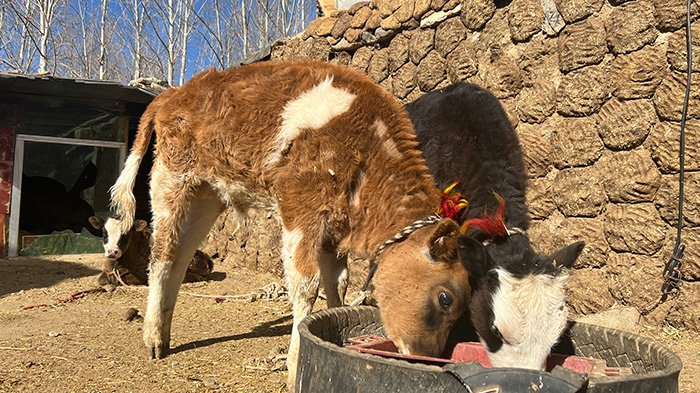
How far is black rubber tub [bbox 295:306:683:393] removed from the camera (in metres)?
1.23

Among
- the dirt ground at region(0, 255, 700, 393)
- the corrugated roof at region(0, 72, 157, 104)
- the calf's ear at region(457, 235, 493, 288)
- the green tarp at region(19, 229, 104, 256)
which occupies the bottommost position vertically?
the dirt ground at region(0, 255, 700, 393)

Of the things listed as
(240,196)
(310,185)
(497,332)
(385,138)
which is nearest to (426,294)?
(497,332)

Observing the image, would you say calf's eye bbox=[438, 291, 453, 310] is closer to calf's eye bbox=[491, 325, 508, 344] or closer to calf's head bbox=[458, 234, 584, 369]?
calf's head bbox=[458, 234, 584, 369]

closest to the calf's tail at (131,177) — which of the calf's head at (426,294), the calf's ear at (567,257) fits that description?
the calf's head at (426,294)

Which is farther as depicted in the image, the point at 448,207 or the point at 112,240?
the point at 112,240

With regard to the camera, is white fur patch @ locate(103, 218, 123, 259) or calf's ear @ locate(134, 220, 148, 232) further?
calf's ear @ locate(134, 220, 148, 232)

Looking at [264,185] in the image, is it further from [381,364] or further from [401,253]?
[381,364]

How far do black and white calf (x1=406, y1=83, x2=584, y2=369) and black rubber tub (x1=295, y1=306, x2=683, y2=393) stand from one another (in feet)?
0.98

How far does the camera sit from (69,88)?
27.6 ft

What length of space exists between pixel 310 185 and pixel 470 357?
1316 mm

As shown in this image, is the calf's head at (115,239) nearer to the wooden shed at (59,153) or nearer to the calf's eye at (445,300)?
the wooden shed at (59,153)

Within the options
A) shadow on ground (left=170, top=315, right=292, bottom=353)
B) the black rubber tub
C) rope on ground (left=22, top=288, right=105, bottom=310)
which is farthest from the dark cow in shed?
the black rubber tub

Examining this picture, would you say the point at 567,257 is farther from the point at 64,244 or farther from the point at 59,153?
the point at 59,153

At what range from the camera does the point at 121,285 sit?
267 inches
